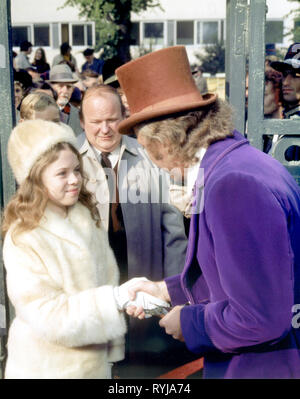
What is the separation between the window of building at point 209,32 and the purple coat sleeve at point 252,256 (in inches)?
920

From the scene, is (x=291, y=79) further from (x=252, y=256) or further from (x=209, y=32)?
(x=209, y=32)

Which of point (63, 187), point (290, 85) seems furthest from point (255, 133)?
point (290, 85)

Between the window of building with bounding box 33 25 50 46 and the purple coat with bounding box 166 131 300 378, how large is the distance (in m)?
24.9

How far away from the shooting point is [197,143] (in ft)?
6.23

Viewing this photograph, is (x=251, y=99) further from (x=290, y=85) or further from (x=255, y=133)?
(x=290, y=85)

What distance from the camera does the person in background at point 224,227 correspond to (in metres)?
1.67

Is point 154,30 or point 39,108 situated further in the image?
point 154,30

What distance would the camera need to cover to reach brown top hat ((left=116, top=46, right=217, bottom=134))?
6.50 ft

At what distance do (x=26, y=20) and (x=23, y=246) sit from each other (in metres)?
24.4

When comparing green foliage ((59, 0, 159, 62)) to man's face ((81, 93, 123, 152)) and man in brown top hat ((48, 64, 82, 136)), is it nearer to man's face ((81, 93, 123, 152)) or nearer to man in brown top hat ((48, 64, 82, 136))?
man in brown top hat ((48, 64, 82, 136))

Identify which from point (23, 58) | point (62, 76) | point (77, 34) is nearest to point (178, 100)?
point (62, 76)

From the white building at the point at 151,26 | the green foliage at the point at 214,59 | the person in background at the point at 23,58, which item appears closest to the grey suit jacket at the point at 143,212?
the person in background at the point at 23,58

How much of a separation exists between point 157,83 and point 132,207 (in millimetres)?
1092

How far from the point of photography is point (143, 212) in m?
3.02
